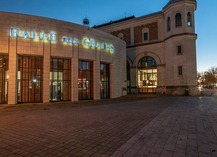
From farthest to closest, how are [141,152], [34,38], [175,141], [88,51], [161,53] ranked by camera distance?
[161,53] < [88,51] < [34,38] < [175,141] < [141,152]

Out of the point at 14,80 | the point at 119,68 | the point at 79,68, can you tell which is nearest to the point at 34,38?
the point at 14,80

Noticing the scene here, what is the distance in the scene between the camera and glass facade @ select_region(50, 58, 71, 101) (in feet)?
65.2

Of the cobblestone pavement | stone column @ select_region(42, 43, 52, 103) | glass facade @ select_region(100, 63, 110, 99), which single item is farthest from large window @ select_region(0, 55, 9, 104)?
the cobblestone pavement

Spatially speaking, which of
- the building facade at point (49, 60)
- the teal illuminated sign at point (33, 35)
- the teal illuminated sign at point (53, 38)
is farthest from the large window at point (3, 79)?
the teal illuminated sign at point (53, 38)

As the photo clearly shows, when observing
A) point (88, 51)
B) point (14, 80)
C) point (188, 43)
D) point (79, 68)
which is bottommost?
point (14, 80)

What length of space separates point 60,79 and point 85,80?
3441mm

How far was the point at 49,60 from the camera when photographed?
1884cm

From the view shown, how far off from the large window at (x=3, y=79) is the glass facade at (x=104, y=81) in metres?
12.1

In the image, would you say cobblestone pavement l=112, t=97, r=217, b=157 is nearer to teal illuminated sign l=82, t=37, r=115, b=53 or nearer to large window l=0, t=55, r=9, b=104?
large window l=0, t=55, r=9, b=104

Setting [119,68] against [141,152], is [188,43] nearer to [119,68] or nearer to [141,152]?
[119,68]

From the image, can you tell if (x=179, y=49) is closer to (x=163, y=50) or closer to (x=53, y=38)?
(x=163, y=50)

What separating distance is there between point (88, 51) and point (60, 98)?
7108 mm

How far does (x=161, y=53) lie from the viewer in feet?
108

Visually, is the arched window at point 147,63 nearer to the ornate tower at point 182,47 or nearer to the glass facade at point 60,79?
the ornate tower at point 182,47
